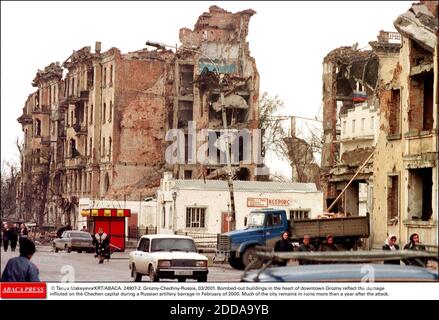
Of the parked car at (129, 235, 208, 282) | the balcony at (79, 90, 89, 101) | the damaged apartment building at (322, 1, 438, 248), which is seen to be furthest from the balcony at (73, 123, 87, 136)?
the parked car at (129, 235, 208, 282)

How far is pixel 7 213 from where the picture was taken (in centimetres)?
7938

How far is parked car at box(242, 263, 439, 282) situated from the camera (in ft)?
29.2

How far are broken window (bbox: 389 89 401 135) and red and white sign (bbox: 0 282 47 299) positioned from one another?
2467 centimetres

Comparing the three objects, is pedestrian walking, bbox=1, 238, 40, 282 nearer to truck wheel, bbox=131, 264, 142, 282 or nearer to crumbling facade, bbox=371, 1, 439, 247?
truck wheel, bbox=131, 264, 142, 282

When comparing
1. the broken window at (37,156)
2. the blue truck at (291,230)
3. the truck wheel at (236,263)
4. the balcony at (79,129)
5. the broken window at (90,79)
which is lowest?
the truck wheel at (236,263)

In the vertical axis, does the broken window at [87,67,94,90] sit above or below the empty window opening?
above

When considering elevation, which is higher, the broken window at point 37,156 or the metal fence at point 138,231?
the broken window at point 37,156

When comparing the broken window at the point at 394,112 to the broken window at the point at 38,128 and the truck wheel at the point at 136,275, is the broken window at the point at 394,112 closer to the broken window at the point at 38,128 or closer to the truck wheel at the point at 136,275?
the truck wheel at the point at 136,275

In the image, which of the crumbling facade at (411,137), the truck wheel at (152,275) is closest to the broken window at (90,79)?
the crumbling facade at (411,137)

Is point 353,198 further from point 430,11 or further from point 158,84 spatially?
point 158,84

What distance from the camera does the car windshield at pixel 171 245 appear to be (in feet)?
79.3

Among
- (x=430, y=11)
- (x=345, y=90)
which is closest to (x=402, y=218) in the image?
(x=430, y=11)
